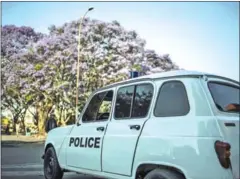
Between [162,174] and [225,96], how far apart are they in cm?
117

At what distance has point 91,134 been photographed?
5719 millimetres

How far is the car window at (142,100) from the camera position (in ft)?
15.7

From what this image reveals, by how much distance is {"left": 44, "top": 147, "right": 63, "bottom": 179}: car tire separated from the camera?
6.76m

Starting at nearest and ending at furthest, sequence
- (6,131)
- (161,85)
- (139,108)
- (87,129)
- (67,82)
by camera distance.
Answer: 1. (161,85)
2. (139,108)
3. (87,129)
4. (67,82)
5. (6,131)

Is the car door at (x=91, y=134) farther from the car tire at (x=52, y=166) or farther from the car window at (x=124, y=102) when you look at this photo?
the car tire at (x=52, y=166)

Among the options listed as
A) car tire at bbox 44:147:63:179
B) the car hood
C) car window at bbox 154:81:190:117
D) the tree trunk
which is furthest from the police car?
the tree trunk

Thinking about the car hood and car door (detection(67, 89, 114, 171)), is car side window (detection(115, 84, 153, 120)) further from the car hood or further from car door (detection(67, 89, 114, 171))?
the car hood

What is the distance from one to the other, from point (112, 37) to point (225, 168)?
24.0 meters

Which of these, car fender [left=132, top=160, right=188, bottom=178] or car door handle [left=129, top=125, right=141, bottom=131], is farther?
car door handle [left=129, top=125, right=141, bottom=131]

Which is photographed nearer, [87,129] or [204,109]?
[204,109]

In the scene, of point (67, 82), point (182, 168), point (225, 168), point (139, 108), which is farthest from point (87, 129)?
point (67, 82)

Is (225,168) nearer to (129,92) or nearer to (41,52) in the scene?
(129,92)

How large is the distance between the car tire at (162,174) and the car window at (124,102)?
107 centimetres

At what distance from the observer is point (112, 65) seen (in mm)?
26078
